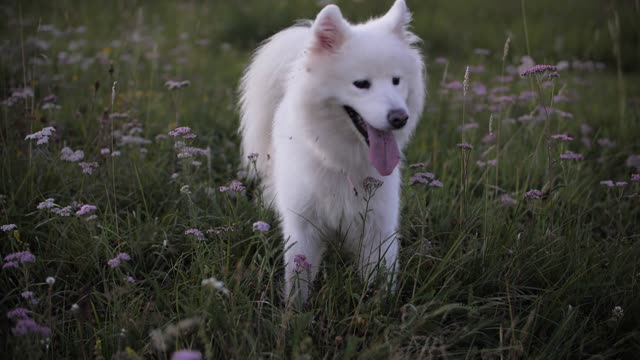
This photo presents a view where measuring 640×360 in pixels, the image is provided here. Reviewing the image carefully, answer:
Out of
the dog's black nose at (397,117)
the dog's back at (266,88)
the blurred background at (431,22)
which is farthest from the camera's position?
the blurred background at (431,22)

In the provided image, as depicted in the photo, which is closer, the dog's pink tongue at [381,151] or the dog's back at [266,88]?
the dog's pink tongue at [381,151]

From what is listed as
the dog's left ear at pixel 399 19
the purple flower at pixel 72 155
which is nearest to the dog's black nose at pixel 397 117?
the dog's left ear at pixel 399 19

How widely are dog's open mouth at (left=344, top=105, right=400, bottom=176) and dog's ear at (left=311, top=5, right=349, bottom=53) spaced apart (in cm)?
27

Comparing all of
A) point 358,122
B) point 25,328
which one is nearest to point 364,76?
point 358,122

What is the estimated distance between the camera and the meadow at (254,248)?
2.09m

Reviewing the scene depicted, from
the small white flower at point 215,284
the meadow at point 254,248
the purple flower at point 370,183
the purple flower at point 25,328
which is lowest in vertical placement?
the meadow at point 254,248

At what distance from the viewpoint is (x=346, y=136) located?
2.58m

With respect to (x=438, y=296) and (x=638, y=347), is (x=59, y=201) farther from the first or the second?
(x=638, y=347)

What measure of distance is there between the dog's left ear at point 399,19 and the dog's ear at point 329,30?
25 cm

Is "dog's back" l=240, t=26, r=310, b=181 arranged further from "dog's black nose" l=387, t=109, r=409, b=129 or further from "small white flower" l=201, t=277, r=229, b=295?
"small white flower" l=201, t=277, r=229, b=295

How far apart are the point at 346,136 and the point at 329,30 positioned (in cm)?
47

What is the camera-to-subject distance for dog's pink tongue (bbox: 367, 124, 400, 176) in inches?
96.3

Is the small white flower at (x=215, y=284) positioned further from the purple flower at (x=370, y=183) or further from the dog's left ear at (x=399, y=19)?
the dog's left ear at (x=399, y=19)

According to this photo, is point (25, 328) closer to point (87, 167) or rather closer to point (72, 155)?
point (87, 167)
